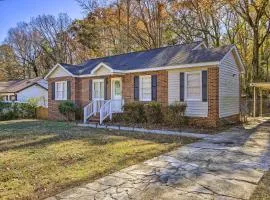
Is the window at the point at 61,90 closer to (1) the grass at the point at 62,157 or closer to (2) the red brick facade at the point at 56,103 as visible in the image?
(2) the red brick facade at the point at 56,103

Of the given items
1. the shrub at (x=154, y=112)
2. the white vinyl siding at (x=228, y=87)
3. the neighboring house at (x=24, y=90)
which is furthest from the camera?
the neighboring house at (x=24, y=90)

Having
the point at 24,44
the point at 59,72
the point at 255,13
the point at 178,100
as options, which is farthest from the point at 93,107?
the point at 24,44

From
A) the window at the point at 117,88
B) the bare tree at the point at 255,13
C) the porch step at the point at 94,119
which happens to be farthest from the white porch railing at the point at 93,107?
the bare tree at the point at 255,13

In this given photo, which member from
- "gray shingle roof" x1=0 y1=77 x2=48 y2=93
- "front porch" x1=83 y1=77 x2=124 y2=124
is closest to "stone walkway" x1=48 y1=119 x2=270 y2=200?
"front porch" x1=83 y1=77 x2=124 y2=124

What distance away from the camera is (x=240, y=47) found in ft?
105

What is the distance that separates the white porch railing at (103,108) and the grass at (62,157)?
16.5 feet

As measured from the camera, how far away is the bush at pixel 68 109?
18422mm

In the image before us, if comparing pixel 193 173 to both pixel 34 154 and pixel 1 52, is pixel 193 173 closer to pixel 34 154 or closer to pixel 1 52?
pixel 34 154

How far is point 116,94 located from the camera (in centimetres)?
1781

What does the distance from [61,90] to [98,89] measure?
11.6 feet

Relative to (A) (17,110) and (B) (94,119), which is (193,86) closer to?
(B) (94,119)

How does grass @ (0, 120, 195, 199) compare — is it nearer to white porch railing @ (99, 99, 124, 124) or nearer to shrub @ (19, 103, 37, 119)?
white porch railing @ (99, 99, 124, 124)

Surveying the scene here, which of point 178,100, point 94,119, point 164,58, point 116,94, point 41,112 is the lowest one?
point 94,119

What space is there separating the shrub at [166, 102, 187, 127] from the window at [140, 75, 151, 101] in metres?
2.14
